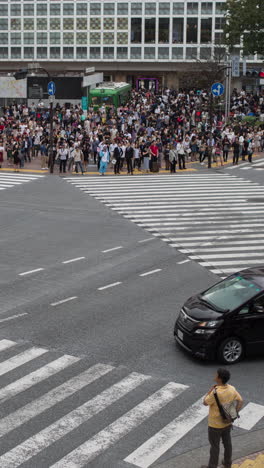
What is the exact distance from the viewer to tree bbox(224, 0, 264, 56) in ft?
198

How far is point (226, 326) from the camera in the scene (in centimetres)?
1365

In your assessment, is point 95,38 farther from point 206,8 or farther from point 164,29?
point 206,8

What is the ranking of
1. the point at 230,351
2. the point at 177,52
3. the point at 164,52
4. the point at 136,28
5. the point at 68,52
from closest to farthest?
the point at 230,351
the point at 177,52
the point at 164,52
the point at 136,28
the point at 68,52

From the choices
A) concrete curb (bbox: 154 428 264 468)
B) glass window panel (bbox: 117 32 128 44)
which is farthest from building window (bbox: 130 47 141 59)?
concrete curb (bbox: 154 428 264 468)

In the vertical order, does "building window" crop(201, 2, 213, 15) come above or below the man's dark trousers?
above

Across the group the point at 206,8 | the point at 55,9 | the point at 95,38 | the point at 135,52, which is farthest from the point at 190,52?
the point at 55,9

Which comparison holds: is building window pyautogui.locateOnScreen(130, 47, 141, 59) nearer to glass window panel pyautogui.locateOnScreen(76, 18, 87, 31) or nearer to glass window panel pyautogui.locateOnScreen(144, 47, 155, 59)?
glass window panel pyautogui.locateOnScreen(144, 47, 155, 59)

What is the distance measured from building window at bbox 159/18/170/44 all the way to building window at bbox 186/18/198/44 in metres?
2.81

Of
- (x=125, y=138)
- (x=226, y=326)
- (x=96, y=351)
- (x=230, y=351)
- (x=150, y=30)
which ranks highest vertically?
(x=150, y=30)

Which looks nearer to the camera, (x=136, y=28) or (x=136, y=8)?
(x=136, y=8)

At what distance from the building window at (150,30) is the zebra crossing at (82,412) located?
90428 mm

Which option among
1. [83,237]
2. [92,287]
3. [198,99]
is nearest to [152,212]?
[83,237]

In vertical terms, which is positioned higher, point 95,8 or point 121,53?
point 95,8

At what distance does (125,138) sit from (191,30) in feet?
200
